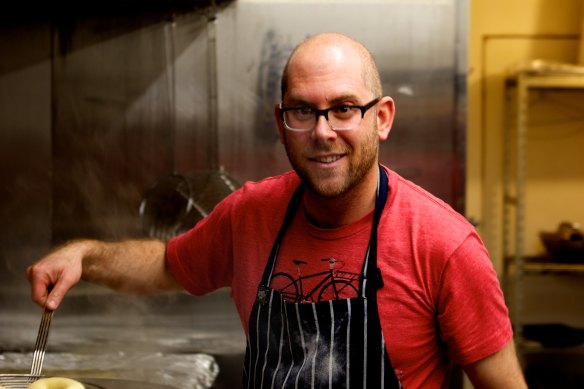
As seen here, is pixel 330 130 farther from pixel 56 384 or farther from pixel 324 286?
pixel 56 384

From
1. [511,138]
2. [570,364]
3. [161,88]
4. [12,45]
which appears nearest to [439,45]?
[161,88]

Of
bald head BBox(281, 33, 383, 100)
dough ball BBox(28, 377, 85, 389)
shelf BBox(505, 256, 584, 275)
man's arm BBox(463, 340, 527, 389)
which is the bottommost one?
shelf BBox(505, 256, 584, 275)

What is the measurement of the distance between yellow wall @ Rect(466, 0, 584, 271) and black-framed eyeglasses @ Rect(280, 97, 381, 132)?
5.84 feet

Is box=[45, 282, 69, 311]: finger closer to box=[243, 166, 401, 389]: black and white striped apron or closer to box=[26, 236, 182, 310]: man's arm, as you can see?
box=[26, 236, 182, 310]: man's arm

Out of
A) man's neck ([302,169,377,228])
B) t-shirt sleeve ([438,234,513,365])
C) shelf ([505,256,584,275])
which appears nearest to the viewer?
t-shirt sleeve ([438,234,513,365])

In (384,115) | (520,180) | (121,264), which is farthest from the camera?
(520,180)

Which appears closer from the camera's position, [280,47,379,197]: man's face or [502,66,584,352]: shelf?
[280,47,379,197]: man's face

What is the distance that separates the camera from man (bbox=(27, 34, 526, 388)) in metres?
1.11

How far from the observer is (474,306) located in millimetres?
1095

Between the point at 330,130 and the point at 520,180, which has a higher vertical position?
the point at 330,130

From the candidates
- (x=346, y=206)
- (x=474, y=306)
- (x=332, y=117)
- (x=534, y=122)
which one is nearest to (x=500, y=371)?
(x=474, y=306)

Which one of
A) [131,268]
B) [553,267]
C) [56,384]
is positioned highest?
[131,268]

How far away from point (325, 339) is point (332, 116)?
0.37 meters

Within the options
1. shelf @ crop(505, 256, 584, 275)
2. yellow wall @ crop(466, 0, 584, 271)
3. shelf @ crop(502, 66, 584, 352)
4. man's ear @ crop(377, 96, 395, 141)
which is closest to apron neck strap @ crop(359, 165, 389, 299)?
man's ear @ crop(377, 96, 395, 141)
